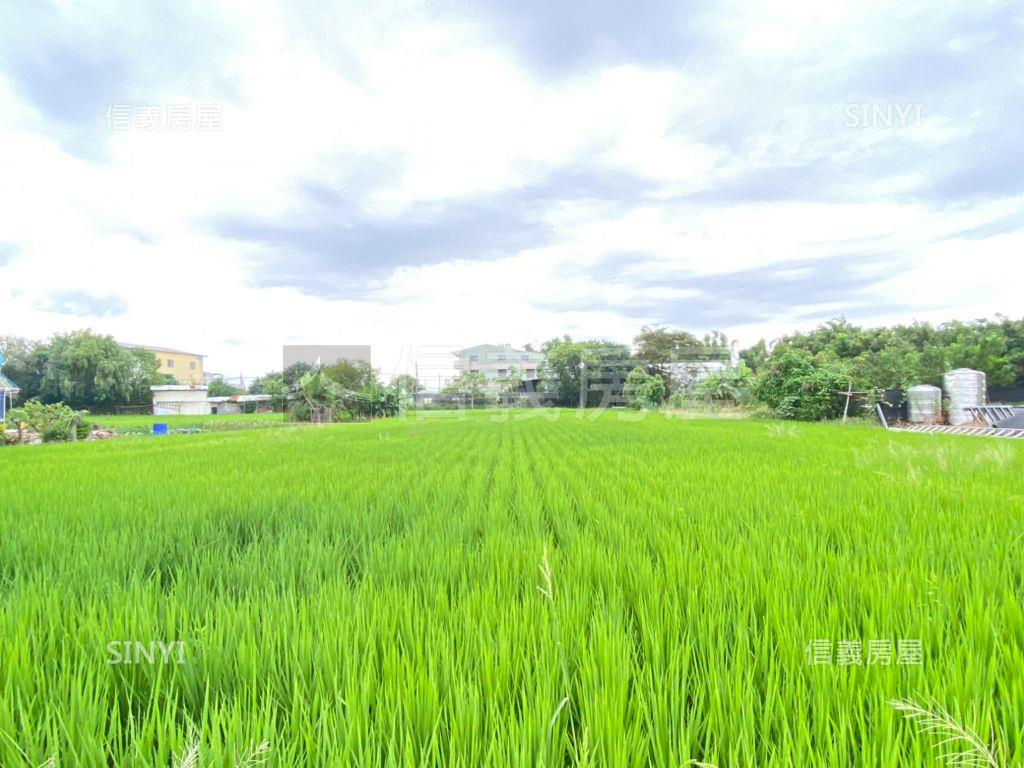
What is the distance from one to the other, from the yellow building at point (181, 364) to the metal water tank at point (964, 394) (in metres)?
70.5

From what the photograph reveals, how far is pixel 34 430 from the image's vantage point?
13.5m

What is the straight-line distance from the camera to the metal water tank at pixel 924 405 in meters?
13.7

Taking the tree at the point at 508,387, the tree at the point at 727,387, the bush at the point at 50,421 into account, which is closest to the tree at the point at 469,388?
the tree at the point at 508,387

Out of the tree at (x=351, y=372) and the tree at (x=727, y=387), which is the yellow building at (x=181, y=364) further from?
the tree at (x=727, y=387)

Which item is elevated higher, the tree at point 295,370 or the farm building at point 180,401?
the tree at point 295,370

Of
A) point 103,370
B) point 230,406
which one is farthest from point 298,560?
point 230,406

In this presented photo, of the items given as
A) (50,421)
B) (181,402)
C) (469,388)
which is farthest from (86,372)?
(469,388)

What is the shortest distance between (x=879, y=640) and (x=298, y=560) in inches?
79.5

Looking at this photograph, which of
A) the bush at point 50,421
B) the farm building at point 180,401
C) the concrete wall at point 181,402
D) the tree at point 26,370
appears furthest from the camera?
the farm building at point 180,401

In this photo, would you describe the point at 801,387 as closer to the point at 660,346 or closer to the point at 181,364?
the point at 660,346

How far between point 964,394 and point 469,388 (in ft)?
114

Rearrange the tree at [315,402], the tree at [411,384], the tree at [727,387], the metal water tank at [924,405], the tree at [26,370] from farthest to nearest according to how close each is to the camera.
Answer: the tree at [411,384]
the tree at [26,370]
the tree at [315,402]
the tree at [727,387]
the metal water tank at [924,405]

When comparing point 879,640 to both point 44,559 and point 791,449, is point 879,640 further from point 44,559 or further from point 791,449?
point 791,449

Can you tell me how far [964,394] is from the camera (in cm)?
1415
